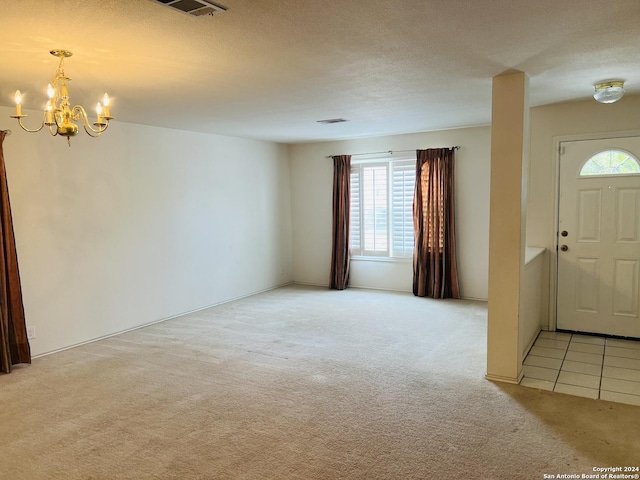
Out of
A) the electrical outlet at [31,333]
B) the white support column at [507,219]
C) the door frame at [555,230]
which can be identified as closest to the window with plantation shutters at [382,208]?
the door frame at [555,230]

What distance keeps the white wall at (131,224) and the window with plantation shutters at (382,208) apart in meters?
1.49

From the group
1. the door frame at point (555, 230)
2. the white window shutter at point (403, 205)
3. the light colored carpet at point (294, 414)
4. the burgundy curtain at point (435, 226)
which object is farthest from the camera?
the white window shutter at point (403, 205)

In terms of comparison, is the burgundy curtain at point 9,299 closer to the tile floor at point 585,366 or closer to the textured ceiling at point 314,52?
the textured ceiling at point 314,52

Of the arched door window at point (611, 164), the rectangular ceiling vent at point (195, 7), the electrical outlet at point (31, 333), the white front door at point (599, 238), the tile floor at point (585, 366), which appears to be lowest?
the tile floor at point (585, 366)

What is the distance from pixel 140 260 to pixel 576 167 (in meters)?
5.08

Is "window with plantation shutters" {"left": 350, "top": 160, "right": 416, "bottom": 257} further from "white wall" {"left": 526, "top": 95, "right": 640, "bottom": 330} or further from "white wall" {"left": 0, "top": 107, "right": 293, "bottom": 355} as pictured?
"white wall" {"left": 526, "top": 95, "right": 640, "bottom": 330}

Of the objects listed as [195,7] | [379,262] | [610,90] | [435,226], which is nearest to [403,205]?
[435,226]

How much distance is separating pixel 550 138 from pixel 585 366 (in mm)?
2429

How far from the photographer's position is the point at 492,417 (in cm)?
315

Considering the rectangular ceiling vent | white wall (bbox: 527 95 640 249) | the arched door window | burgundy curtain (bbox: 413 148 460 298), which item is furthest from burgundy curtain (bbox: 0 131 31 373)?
the arched door window

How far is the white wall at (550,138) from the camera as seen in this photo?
15.6 ft

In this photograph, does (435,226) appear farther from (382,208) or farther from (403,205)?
(382,208)

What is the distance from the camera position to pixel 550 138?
198 inches

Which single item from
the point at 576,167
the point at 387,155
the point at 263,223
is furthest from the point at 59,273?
the point at 576,167
